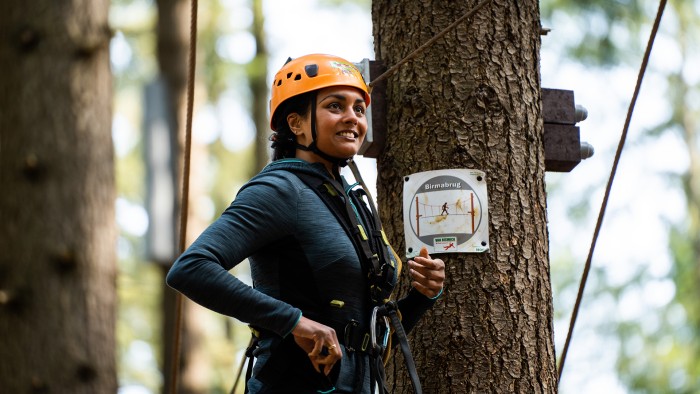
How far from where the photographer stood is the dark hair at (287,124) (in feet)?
11.0

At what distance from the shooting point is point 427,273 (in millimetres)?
3371

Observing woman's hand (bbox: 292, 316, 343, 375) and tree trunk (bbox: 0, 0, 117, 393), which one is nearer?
woman's hand (bbox: 292, 316, 343, 375)

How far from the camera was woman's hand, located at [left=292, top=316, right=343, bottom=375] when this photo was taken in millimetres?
2842

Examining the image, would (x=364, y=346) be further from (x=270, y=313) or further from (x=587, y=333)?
(x=587, y=333)

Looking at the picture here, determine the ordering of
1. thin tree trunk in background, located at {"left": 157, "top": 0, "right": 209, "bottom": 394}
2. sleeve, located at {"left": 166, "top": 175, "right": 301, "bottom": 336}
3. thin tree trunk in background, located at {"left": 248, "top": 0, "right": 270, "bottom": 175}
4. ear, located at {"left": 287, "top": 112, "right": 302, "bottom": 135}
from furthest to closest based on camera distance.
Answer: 1. thin tree trunk in background, located at {"left": 248, "top": 0, "right": 270, "bottom": 175}
2. thin tree trunk in background, located at {"left": 157, "top": 0, "right": 209, "bottom": 394}
3. ear, located at {"left": 287, "top": 112, "right": 302, "bottom": 135}
4. sleeve, located at {"left": 166, "top": 175, "right": 301, "bottom": 336}

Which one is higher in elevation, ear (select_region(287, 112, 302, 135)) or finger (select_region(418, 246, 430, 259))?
ear (select_region(287, 112, 302, 135))

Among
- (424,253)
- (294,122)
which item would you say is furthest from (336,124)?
(424,253)

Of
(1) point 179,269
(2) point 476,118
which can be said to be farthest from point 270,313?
(2) point 476,118

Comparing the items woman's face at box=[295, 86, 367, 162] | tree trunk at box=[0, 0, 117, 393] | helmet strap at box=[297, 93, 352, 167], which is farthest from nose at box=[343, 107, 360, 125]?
tree trunk at box=[0, 0, 117, 393]

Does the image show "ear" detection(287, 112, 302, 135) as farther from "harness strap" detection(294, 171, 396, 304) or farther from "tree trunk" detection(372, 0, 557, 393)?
"tree trunk" detection(372, 0, 557, 393)

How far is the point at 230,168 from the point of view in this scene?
1894 cm

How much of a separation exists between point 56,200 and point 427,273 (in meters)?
4.03

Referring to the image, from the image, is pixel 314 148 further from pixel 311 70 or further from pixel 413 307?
pixel 413 307

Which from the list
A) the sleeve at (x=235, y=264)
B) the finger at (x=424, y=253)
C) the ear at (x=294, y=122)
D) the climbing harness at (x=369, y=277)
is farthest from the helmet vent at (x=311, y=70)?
the finger at (x=424, y=253)
